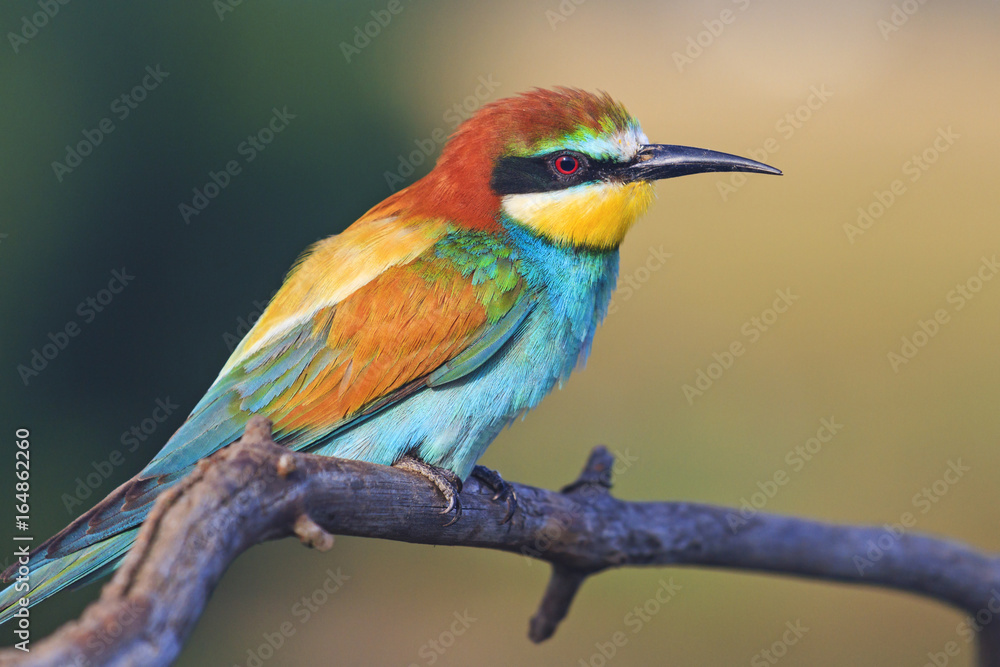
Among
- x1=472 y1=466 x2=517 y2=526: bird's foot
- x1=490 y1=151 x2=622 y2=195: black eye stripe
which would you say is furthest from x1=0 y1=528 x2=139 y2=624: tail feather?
x1=490 y1=151 x2=622 y2=195: black eye stripe

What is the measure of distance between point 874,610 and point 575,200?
374 cm

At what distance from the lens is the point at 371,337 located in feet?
7.39

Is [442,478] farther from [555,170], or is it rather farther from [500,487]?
[555,170]

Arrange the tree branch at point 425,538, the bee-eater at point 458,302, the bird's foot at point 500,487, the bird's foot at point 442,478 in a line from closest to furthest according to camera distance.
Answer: the tree branch at point 425,538
the bird's foot at point 442,478
the bee-eater at point 458,302
the bird's foot at point 500,487

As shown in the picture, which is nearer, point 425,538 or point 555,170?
point 425,538

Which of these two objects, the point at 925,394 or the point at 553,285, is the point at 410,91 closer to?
the point at 553,285

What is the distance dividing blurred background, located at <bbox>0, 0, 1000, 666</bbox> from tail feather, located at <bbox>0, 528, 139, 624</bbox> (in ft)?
5.15

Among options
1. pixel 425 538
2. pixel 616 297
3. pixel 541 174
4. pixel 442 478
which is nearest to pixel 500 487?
pixel 442 478

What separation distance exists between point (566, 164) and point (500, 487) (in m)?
0.95

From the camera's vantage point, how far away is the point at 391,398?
2.22 meters

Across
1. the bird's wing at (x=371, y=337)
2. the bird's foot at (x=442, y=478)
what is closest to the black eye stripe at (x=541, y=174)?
the bird's wing at (x=371, y=337)

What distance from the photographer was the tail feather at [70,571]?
1.86 meters

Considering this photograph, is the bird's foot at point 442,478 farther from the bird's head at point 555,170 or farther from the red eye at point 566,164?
the red eye at point 566,164

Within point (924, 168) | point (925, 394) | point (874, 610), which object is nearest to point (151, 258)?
point (874, 610)
